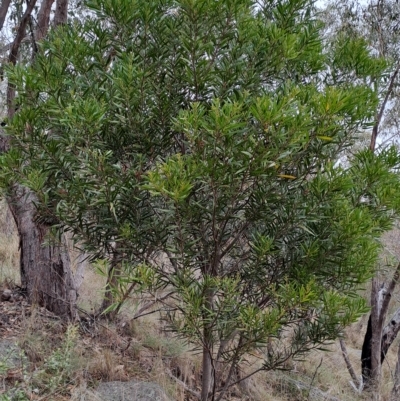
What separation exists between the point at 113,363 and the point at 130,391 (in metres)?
0.38

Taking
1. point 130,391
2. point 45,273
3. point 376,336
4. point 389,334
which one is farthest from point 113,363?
point 389,334

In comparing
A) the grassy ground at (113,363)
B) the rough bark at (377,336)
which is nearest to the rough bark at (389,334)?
the rough bark at (377,336)

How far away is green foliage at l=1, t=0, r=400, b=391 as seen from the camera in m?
2.39

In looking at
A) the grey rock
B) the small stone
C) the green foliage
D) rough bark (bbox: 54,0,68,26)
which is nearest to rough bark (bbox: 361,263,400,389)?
the grey rock

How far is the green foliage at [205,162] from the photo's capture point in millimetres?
2391

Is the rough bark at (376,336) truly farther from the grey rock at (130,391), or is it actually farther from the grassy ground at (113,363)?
the grey rock at (130,391)

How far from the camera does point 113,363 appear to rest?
167 inches

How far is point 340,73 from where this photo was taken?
3.03 meters

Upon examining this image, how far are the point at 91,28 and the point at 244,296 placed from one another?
6.08ft

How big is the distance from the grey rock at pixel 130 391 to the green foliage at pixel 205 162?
142 cm

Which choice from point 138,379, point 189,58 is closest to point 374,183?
point 189,58

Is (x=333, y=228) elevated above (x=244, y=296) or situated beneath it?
elevated above

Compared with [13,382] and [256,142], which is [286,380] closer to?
[13,382]

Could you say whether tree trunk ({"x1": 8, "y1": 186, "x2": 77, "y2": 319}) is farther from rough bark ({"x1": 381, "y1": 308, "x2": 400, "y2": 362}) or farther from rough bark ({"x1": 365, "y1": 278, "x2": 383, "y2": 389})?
rough bark ({"x1": 381, "y1": 308, "x2": 400, "y2": 362})
